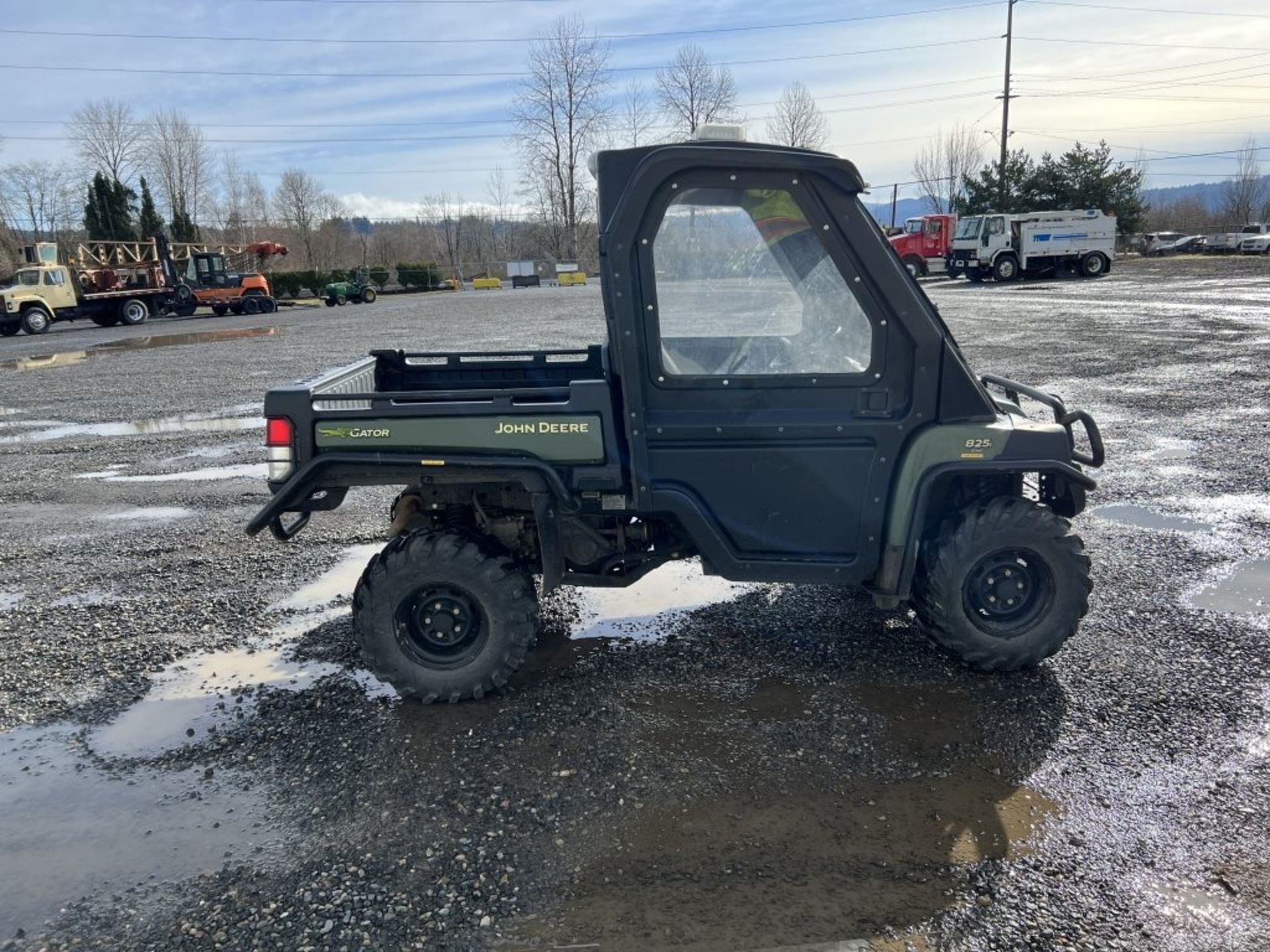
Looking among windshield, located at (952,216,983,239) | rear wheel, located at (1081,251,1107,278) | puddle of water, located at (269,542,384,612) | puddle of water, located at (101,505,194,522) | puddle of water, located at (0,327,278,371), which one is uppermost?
windshield, located at (952,216,983,239)

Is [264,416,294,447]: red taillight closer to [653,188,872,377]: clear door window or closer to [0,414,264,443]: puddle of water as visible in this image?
[653,188,872,377]: clear door window

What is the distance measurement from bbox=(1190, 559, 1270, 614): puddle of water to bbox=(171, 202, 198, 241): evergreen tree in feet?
190

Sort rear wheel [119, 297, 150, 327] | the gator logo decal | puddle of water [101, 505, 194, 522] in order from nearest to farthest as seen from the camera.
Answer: the gator logo decal → puddle of water [101, 505, 194, 522] → rear wheel [119, 297, 150, 327]

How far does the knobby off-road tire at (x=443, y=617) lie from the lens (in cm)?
376

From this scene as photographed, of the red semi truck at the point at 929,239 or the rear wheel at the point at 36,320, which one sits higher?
the red semi truck at the point at 929,239

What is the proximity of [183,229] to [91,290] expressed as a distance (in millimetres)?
23206

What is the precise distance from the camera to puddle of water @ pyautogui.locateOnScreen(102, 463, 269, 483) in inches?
314

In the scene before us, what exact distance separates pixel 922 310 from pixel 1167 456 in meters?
5.42

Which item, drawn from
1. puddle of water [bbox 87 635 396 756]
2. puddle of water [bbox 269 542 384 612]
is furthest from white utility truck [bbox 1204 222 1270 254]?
puddle of water [bbox 87 635 396 756]

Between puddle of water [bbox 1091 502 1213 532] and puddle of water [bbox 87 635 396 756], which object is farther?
puddle of water [bbox 1091 502 1213 532]

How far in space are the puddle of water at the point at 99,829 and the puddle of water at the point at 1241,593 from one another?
15.2 feet

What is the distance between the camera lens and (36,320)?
2975 centimetres

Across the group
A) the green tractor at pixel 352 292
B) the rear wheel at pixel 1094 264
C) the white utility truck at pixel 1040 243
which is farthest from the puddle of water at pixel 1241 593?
the green tractor at pixel 352 292

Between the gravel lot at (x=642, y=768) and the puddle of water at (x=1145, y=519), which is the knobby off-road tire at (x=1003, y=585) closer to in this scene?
the gravel lot at (x=642, y=768)
